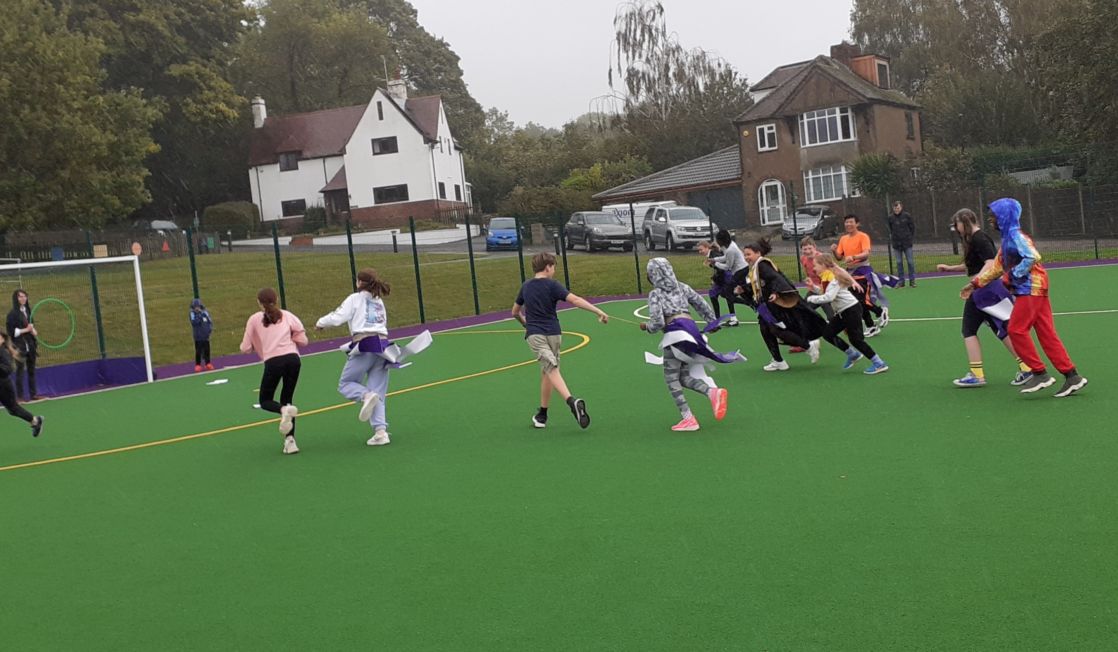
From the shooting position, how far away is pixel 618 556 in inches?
246

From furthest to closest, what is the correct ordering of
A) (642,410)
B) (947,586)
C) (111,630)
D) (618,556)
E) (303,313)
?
1. (303,313)
2. (642,410)
3. (618,556)
4. (111,630)
5. (947,586)

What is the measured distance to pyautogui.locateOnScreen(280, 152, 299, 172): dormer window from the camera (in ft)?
211

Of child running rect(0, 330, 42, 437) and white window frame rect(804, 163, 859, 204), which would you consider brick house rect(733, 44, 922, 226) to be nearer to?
white window frame rect(804, 163, 859, 204)

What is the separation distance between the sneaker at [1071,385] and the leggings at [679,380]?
322cm

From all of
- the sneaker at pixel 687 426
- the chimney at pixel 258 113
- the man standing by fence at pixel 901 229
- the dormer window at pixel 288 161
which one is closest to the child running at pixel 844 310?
the sneaker at pixel 687 426

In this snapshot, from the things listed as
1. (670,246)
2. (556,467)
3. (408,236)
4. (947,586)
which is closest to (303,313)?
(408,236)

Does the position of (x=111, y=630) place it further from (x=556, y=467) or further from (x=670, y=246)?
(x=670, y=246)

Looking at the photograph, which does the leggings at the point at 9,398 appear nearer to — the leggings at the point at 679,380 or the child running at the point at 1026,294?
the leggings at the point at 679,380

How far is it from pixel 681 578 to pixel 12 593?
4111 millimetres

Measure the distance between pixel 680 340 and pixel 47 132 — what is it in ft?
119

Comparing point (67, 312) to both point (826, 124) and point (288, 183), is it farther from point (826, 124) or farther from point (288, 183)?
point (288, 183)

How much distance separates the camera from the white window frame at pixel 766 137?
53.8 meters

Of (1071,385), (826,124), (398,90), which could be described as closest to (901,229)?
(1071,385)

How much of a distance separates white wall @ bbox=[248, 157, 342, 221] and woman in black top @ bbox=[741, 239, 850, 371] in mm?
53422
